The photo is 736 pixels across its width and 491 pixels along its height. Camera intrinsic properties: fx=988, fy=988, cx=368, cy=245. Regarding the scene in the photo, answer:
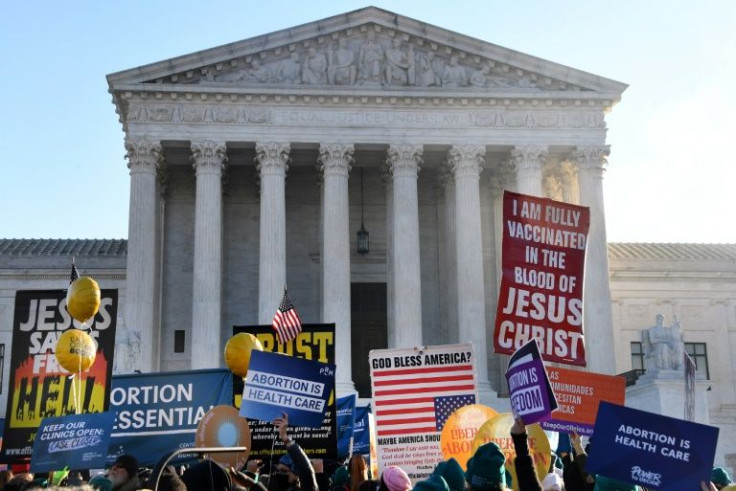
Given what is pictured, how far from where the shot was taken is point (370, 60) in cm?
4303

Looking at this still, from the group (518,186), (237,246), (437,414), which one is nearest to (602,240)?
(518,186)

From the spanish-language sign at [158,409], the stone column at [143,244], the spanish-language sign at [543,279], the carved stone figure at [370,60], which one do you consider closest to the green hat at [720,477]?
the spanish-language sign at [543,279]

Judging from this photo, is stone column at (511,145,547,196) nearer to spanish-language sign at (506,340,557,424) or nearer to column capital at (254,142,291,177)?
column capital at (254,142,291,177)

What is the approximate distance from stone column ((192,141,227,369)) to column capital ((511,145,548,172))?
41.2ft

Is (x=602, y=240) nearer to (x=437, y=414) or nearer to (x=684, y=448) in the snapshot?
(x=437, y=414)

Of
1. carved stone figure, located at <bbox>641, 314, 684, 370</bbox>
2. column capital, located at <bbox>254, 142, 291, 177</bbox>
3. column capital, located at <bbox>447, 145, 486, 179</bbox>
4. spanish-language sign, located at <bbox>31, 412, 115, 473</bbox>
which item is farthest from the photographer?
column capital, located at <bbox>447, 145, 486, 179</bbox>

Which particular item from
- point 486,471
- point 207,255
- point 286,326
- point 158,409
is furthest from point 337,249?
point 486,471

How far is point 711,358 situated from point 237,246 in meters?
24.5

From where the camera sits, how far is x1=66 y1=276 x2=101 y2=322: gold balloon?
15.5m

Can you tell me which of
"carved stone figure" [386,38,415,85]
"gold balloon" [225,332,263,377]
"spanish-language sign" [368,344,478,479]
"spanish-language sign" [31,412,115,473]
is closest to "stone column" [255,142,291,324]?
"carved stone figure" [386,38,415,85]

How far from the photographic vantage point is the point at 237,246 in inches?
1812

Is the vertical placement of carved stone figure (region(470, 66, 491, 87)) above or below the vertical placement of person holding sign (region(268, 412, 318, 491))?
above

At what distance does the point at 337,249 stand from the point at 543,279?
27.2 meters

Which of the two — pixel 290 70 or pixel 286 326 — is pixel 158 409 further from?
pixel 290 70
